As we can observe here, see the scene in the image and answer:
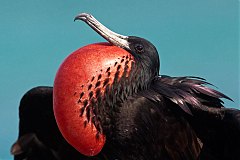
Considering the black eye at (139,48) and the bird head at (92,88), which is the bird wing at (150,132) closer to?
the bird head at (92,88)

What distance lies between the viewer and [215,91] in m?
6.46

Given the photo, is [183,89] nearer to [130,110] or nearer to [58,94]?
[130,110]

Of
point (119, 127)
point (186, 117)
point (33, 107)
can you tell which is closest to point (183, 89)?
point (186, 117)

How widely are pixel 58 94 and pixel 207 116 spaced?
4.63 feet

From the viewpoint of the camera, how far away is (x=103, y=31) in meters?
6.27

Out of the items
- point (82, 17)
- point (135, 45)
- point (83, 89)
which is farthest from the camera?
point (135, 45)

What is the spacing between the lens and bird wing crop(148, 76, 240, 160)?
627 cm

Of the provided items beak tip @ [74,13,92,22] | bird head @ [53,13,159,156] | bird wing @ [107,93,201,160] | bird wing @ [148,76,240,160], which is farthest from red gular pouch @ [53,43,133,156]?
bird wing @ [148,76,240,160]

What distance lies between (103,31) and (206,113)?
1.19 meters

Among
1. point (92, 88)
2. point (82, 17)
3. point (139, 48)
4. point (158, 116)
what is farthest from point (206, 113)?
point (82, 17)

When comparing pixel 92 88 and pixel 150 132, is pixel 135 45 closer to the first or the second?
pixel 92 88

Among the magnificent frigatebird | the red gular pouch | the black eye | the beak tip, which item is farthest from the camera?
the black eye

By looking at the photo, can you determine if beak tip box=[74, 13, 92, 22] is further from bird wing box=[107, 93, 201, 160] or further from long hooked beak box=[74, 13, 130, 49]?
bird wing box=[107, 93, 201, 160]

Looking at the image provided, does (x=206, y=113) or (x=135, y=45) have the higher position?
(x=135, y=45)
